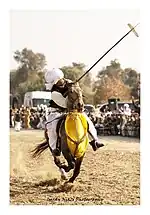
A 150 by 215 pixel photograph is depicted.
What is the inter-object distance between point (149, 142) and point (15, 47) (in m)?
0.74

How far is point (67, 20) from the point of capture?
4.84m

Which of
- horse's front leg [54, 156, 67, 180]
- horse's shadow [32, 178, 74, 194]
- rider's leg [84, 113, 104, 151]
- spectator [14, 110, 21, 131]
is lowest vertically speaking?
horse's shadow [32, 178, 74, 194]

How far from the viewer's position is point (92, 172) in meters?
4.84

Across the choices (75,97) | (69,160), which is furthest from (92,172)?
(75,97)

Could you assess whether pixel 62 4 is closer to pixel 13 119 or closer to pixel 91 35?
pixel 91 35

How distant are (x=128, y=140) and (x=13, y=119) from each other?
0.53 m

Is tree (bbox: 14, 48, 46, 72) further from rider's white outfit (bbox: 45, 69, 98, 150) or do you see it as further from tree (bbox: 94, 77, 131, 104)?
tree (bbox: 94, 77, 131, 104)

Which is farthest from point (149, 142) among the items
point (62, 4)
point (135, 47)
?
point (62, 4)

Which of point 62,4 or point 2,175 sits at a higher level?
point 62,4

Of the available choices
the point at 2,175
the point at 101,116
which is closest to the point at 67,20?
the point at 101,116

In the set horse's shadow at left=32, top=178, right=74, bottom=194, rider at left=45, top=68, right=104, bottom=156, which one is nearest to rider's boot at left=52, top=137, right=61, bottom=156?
rider at left=45, top=68, right=104, bottom=156

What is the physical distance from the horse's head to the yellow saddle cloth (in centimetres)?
3

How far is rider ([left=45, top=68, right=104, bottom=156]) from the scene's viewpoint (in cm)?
484
